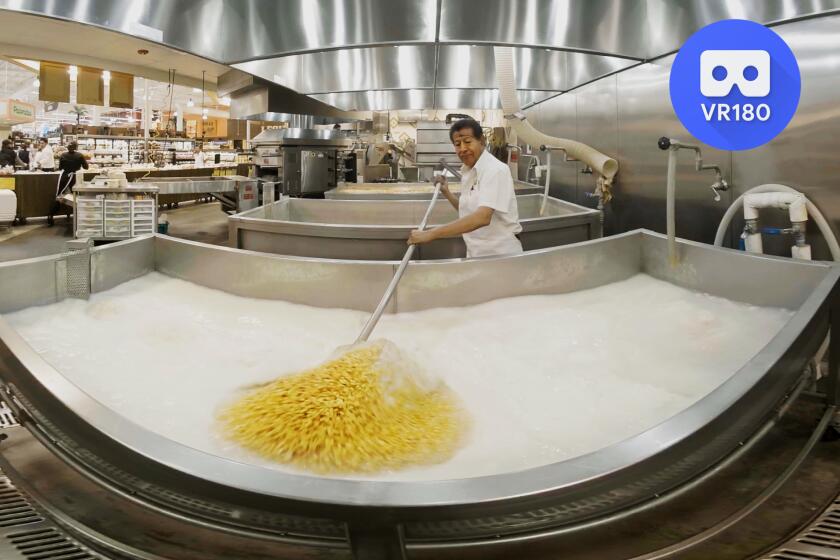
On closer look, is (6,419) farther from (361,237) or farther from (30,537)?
(361,237)

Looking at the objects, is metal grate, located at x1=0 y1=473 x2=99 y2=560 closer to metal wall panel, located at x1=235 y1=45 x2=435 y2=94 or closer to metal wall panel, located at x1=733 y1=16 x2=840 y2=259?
metal wall panel, located at x1=733 y1=16 x2=840 y2=259

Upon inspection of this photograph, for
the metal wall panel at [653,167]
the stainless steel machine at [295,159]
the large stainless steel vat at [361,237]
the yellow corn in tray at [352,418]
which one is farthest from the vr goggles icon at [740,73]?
the stainless steel machine at [295,159]

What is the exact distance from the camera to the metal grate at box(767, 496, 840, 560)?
2.45ft

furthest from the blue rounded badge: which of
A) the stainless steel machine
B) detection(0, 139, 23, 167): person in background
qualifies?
detection(0, 139, 23, 167): person in background

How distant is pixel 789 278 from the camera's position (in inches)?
57.1

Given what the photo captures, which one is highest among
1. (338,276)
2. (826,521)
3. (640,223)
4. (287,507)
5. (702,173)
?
(702,173)

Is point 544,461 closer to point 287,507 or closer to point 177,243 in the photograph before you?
point 287,507

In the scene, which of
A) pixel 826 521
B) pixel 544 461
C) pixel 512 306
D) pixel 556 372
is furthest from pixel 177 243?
pixel 826 521

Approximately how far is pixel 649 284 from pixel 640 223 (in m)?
2.03

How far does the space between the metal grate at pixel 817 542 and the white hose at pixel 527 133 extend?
2.94m

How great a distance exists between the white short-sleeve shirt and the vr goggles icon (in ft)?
3.22

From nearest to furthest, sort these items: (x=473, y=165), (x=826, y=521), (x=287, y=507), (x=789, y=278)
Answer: (x=287, y=507)
(x=826, y=521)
(x=789, y=278)
(x=473, y=165)

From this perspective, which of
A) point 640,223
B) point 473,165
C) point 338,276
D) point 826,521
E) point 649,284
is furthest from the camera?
point 640,223

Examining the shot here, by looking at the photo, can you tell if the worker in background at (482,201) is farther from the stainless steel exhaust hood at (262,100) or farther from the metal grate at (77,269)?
the stainless steel exhaust hood at (262,100)
